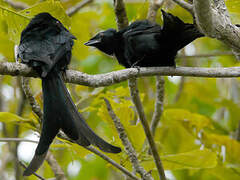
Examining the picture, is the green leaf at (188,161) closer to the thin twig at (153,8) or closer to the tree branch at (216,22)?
the tree branch at (216,22)

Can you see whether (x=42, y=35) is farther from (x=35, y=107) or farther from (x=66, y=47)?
(x=35, y=107)

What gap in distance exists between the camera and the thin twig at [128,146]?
3.44m

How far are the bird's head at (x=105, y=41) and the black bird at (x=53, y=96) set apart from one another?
1.07 meters

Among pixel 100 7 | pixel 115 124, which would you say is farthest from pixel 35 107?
pixel 100 7

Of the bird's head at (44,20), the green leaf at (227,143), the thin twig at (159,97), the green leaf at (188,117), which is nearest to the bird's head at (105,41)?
the thin twig at (159,97)

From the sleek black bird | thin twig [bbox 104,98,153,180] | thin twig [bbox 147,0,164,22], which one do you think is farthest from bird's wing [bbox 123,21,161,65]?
thin twig [bbox 104,98,153,180]

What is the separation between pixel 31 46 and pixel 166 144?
9.27 feet

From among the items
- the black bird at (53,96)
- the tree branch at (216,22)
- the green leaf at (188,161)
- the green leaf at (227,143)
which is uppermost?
the tree branch at (216,22)

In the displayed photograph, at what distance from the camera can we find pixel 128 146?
3.53 m

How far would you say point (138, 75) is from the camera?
3.22m

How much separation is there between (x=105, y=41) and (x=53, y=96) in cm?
164

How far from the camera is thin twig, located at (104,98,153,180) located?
3443 mm

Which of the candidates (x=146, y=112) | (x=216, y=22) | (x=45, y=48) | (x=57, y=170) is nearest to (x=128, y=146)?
(x=57, y=170)

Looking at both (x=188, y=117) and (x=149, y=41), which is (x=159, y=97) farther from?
(x=149, y=41)
